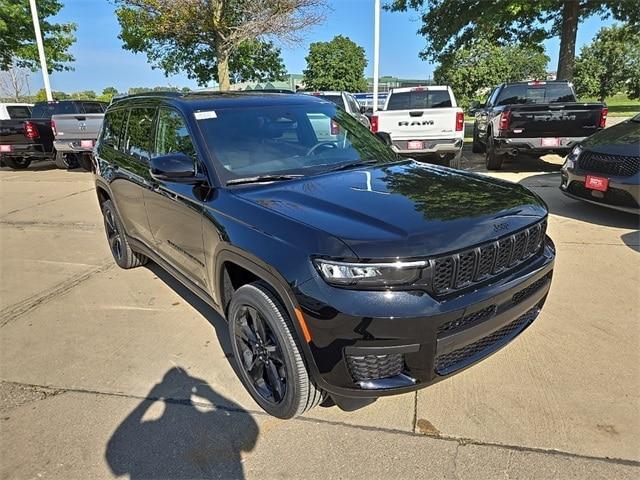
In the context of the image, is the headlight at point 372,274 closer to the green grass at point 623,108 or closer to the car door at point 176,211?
the car door at point 176,211

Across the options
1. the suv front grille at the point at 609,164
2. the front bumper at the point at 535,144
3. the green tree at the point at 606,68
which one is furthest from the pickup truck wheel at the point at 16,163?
the green tree at the point at 606,68

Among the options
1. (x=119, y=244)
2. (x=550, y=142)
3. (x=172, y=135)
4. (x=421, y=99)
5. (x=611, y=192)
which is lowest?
(x=119, y=244)

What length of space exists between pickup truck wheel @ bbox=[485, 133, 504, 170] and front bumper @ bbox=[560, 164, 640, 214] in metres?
3.02

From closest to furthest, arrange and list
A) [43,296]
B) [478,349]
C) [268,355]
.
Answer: [478,349] → [268,355] → [43,296]

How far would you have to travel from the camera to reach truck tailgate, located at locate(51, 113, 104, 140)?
10680mm

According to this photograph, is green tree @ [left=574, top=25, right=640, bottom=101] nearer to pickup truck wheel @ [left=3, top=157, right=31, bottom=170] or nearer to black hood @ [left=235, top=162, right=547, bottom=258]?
pickup truck wheel @ [left=3, top=157, right=31, bottom=170]

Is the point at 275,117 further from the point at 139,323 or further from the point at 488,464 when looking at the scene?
the point at 488,464

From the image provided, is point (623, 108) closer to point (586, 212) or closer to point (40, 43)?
point (586, 212)

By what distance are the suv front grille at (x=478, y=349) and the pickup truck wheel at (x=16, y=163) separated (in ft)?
47.8

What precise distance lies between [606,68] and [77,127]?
45531 mm

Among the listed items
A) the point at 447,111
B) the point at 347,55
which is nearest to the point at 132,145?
the point at 447,111

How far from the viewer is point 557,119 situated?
8.15 metres

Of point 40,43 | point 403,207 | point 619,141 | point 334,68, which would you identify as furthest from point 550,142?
point 334,68

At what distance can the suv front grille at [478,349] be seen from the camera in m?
2.20
